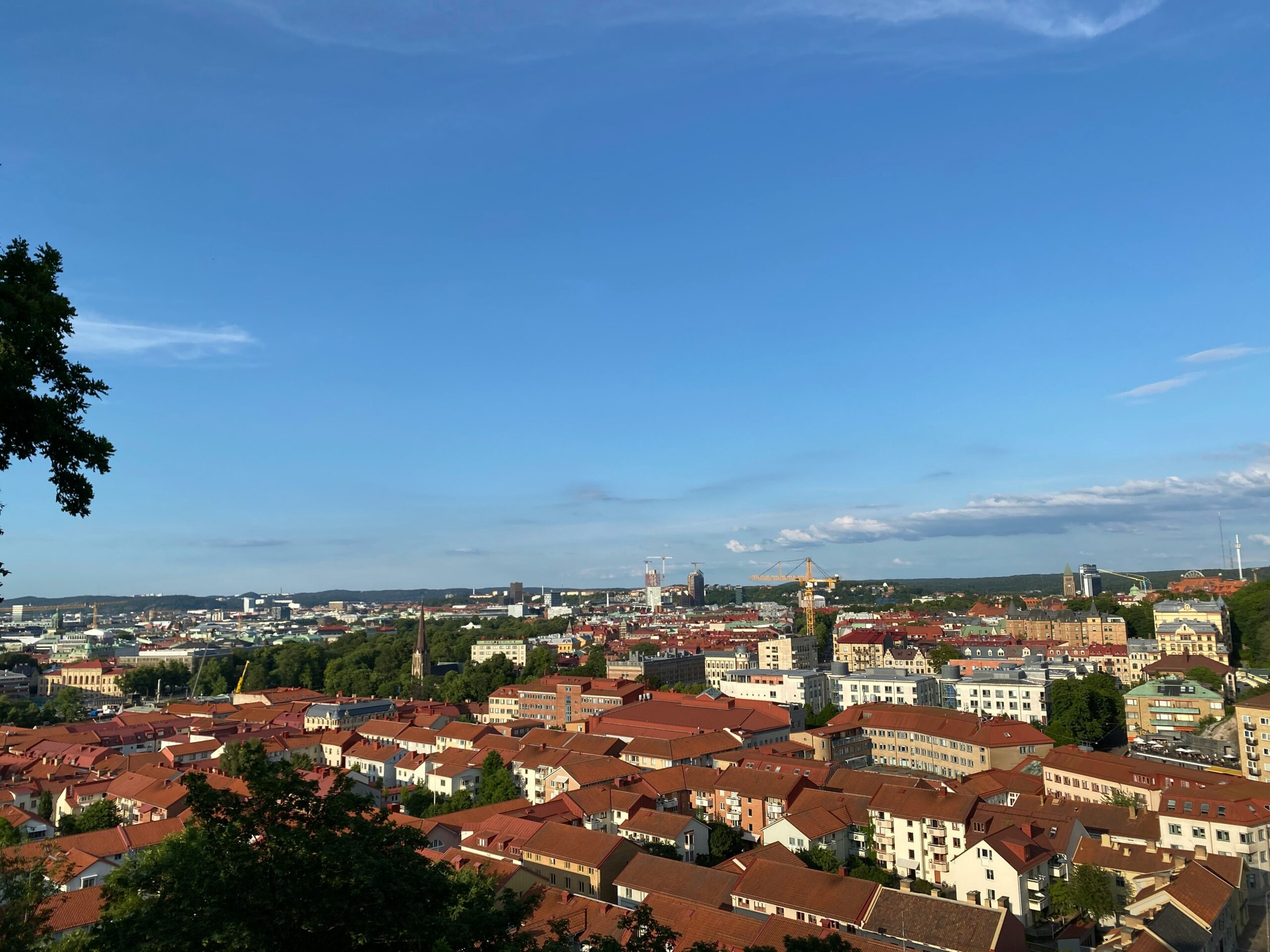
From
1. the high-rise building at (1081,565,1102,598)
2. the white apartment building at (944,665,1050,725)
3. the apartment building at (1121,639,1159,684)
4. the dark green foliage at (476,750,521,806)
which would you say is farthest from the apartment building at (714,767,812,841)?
the high-rise building at (1081,565,1102,598)

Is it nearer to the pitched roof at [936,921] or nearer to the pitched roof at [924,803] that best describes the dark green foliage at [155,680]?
the pitched roof at [924,803]

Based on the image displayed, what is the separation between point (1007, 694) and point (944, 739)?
13.5 metres

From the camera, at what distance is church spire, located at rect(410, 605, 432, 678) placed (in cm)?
9250

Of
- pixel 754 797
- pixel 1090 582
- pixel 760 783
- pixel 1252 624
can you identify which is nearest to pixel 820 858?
pixel 754 797

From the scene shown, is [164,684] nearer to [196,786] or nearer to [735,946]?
[735,946]

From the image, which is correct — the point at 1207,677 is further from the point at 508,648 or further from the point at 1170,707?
the point at 508,648

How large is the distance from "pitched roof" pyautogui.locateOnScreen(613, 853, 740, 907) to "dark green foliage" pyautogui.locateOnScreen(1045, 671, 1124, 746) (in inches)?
1238

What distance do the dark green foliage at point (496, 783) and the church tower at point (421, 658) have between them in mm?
48660

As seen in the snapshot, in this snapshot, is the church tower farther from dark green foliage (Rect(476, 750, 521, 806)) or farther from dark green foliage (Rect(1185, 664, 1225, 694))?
dark green foliage (Rect(1185, 664, 1225, 694))

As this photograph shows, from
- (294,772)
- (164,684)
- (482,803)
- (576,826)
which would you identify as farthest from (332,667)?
(294,772)

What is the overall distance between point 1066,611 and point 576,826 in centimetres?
8619

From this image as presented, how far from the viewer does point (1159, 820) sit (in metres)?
33.4

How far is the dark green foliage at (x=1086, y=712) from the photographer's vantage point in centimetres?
5300

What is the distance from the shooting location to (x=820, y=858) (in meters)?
32.7
